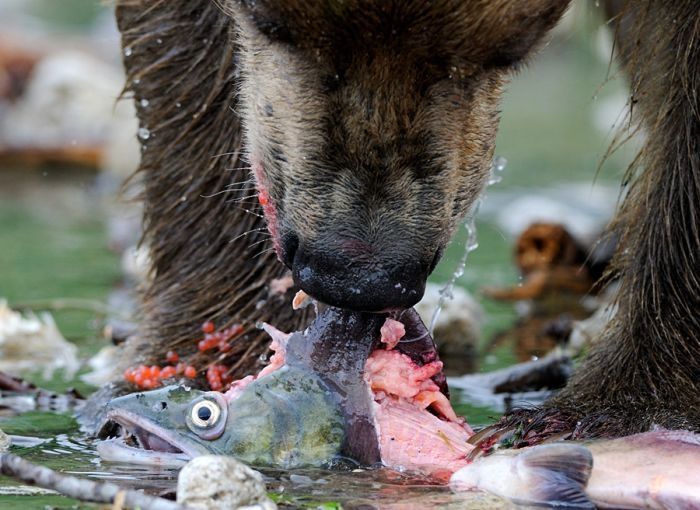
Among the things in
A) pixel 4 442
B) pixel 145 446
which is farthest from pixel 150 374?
pixel 145 446

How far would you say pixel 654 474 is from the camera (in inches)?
137

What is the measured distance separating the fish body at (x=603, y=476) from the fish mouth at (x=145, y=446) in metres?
0.75

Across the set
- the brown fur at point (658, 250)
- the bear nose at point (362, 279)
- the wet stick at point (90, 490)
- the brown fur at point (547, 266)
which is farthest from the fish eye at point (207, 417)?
the brown fur at point (547, 266)

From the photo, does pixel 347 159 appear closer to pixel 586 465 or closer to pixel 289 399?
pixel 289 399

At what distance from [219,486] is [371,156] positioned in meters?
0.90

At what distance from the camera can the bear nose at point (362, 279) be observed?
11.5 feet

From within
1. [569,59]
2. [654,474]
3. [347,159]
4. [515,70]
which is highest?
[569,59]

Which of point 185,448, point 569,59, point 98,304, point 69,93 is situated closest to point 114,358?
point 98,304

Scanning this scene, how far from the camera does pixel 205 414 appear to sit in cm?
370

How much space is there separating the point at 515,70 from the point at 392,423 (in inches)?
38.8

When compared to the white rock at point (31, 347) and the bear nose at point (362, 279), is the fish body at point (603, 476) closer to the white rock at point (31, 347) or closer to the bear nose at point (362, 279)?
the bear nose at point (362, 279)

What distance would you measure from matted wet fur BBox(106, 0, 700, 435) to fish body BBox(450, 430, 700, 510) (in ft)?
1.61

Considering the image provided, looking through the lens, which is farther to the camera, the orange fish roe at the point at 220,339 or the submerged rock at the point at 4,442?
the orange fish roe at the point at 220,339

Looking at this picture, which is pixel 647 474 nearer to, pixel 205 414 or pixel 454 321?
pixel 205 414
